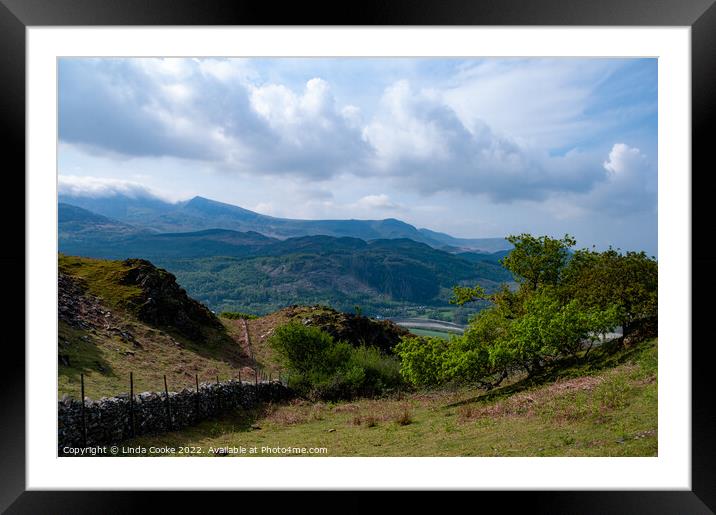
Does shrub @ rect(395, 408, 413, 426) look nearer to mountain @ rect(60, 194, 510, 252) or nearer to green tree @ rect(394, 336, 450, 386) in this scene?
green tree @ rect(394, 336, 450, 386)

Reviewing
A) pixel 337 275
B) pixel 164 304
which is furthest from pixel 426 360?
pixel 337 275

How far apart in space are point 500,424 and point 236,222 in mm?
117171

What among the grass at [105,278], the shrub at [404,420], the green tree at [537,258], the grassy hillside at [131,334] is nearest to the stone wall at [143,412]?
the grassy hillside at [131,334]

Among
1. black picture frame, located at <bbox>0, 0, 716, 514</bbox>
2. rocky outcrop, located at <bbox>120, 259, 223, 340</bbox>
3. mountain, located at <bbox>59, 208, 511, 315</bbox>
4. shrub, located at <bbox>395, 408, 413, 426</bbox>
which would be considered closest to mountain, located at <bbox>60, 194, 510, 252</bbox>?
mountain, located at <bbox>59, 208, 511, 315</bbox>

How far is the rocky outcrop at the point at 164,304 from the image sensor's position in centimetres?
2359

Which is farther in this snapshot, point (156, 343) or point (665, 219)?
point (156, 343)

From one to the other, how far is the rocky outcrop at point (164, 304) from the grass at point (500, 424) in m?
12.8

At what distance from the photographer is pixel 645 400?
6.68m

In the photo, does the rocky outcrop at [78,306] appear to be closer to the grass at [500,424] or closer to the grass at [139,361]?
the grass at [139,361]

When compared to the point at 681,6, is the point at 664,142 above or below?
below

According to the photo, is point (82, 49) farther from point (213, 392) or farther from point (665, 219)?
point (213, 392)

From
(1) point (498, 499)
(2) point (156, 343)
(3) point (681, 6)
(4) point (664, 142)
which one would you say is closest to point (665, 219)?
(4) point (664, 142)

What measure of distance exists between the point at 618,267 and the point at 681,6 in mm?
7822

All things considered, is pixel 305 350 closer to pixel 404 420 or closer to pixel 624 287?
pixel 404 420
